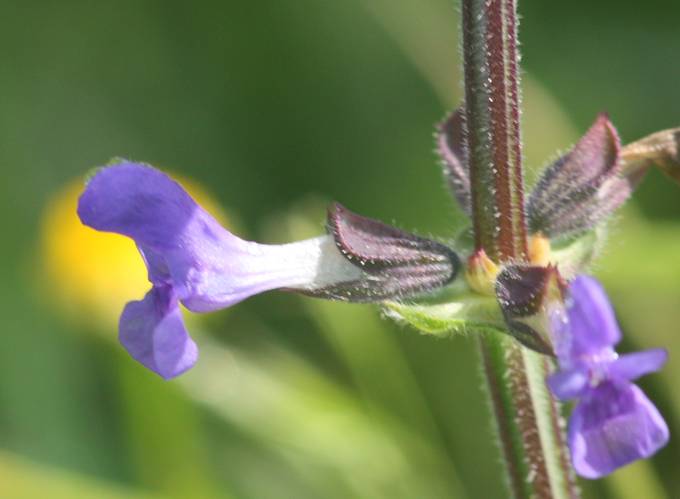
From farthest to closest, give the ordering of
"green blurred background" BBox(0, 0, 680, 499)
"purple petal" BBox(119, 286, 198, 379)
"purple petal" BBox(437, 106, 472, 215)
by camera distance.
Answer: "green blurred background" BBox(0, 0, 680, 499) < "purple petal" BBox(437, 106, 472, 215) < "purple petal" BBox(119, 286, 198, 379)

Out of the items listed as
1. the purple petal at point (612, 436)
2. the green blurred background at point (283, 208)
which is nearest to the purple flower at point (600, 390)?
the purple petal at point (612, 436)

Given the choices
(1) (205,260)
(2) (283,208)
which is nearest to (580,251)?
(1) (205,260)

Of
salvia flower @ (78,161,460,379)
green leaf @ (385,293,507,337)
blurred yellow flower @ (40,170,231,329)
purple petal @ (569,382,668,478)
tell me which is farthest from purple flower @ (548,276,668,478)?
blurred yellow flower @ (40,170,231,329)

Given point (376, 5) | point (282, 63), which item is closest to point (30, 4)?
point (282, 63)

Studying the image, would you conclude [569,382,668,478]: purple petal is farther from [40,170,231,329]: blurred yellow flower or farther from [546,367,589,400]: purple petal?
[40,170,231,329]: blurred yellow flower

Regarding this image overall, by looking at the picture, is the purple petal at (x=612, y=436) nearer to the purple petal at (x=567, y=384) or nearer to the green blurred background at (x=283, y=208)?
the purple petal at (x=567, y=384)

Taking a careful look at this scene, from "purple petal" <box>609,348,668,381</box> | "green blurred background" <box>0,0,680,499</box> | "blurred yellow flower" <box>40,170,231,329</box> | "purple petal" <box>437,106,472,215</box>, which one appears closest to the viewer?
"purple petal" <box>609,348,668,381</box>
